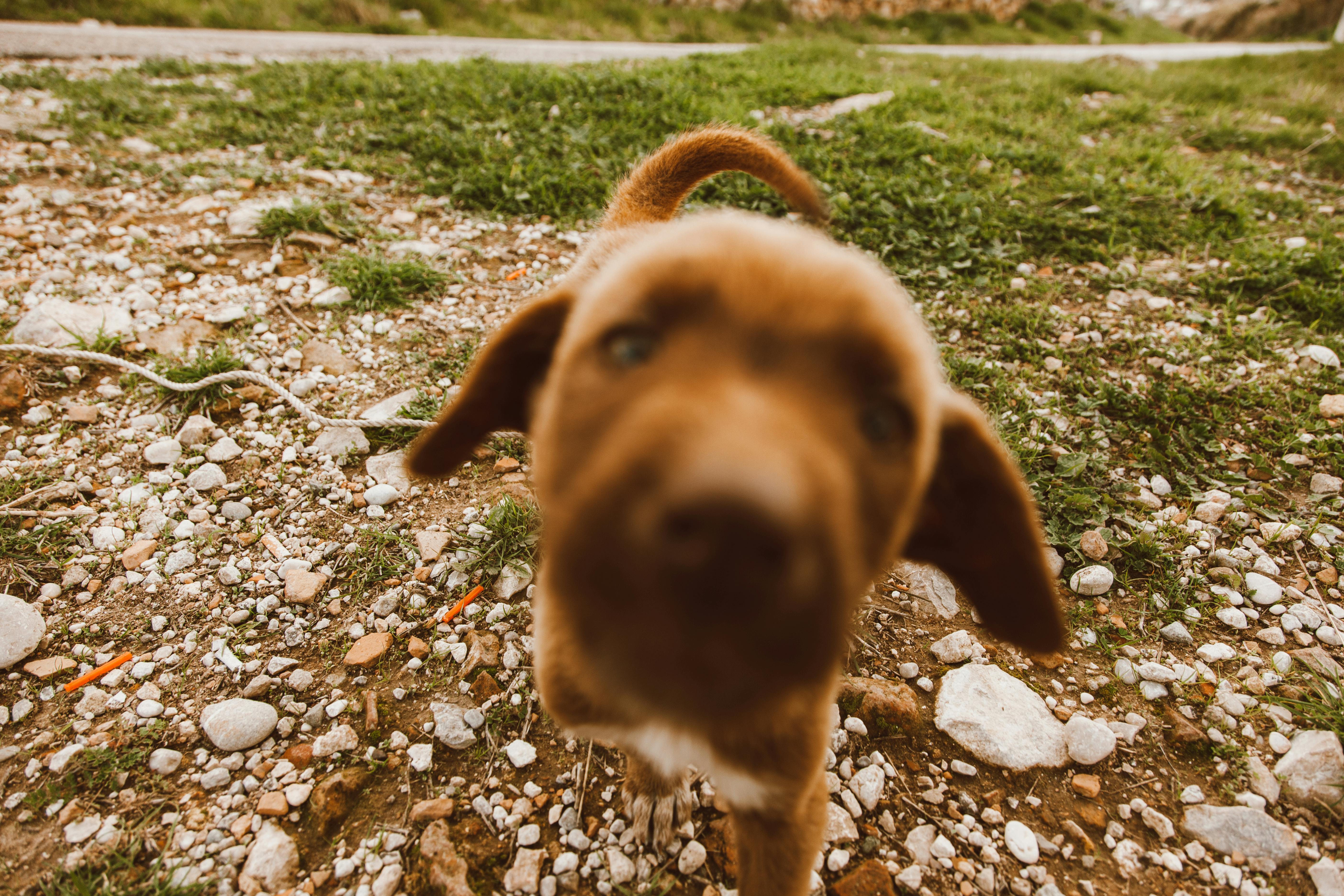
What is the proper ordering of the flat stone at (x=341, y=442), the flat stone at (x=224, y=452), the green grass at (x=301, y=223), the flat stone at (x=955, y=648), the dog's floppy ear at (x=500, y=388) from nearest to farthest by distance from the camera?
the dog's floppy ear at (x=500, y=388)
the flat stone at (x=955, y=648)
the flat stone at (x=224, y=452)
the flat stone at (x=341, y=442)
the green grass at (x=301, y=223)

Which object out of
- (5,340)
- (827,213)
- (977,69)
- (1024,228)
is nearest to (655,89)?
(1024,228)

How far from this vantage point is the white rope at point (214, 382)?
3602mm

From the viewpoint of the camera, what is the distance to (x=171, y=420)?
140 inches

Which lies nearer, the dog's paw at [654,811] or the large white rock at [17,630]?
the dog's paw at [654,811]

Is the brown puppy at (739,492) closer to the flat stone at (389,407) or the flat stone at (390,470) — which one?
the flat stone at (390,470)

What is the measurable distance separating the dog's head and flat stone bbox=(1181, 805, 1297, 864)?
1.27m

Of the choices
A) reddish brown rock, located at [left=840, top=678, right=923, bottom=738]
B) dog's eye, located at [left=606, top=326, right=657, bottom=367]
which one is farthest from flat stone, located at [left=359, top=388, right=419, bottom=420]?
reddish brown rock, located at [left=840, top=678, right=923, bottom=738]

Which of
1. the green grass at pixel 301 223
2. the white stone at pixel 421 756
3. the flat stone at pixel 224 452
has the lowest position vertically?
the white stone at pixel 421 756

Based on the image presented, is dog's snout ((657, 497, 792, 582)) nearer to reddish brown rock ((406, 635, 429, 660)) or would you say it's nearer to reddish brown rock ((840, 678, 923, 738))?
reddish brown rock ((840, 678, 923, 738))

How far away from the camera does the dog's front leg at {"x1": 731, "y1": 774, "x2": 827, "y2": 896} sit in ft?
5.95

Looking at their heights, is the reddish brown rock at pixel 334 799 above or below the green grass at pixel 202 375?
below

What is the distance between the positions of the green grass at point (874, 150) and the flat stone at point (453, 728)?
3.05 m

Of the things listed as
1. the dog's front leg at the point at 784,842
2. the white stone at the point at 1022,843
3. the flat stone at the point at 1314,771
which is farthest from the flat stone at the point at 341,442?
the flat stone at the point at 1314,771

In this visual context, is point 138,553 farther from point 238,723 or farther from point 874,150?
point 874,150
